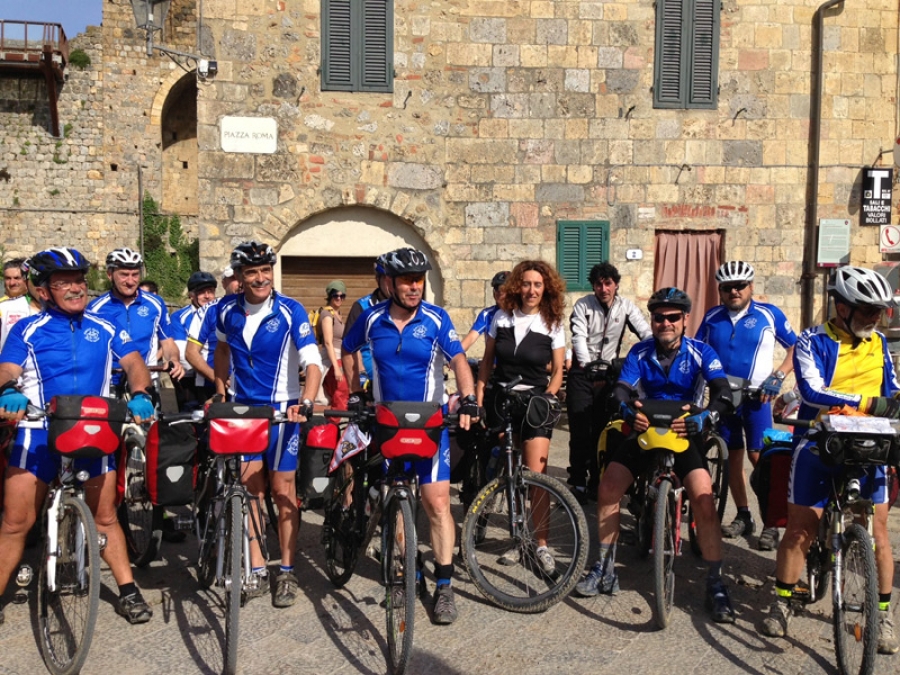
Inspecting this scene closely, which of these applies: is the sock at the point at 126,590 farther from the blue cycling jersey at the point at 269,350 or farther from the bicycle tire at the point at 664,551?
the bicycle tire at the point at 664,551

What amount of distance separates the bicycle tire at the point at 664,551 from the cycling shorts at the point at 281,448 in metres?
2.01

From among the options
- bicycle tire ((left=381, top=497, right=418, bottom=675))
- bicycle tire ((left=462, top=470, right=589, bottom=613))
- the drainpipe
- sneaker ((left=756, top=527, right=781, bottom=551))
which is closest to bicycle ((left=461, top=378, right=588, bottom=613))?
bicycle tire ((left=462, top=470, right=589, bottom=613))

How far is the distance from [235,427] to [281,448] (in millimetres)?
541

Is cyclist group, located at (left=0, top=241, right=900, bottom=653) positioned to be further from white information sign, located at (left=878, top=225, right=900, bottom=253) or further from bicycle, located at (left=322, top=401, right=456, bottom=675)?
white information sign, located at (left=878, top=225, right=900, bottom=253)

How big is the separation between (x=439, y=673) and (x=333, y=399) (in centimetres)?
382

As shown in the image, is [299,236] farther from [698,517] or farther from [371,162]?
[698,517]

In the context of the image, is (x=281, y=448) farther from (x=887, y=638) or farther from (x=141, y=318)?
(x=887, y=638)

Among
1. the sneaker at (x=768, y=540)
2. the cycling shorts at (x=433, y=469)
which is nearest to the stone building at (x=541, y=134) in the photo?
the sneaker at (x=768, y=540)

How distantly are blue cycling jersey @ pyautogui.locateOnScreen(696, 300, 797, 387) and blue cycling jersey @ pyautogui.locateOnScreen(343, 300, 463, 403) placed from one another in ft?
7.56

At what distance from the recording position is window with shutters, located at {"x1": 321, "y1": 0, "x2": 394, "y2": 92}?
11570 mm

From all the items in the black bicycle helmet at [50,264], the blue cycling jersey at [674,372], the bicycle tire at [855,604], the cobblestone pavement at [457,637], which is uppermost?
the black bicycle helmet at [50,264]

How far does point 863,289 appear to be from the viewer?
411cm

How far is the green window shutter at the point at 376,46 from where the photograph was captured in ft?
38.1

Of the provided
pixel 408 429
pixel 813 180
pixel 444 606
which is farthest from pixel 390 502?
pixel 813 180
